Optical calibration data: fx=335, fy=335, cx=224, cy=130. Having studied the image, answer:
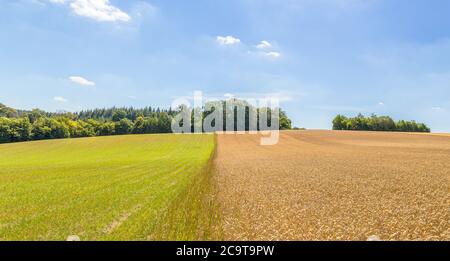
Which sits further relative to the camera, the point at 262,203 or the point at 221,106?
the point at 221,106

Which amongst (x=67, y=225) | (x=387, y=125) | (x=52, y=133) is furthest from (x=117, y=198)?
(x=387, y=125)

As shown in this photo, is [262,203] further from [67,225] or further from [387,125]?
[387,125]

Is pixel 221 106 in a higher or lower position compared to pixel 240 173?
higher

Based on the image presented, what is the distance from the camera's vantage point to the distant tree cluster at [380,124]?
435 feet

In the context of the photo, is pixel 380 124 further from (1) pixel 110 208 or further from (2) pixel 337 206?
(1) pixel 110 208

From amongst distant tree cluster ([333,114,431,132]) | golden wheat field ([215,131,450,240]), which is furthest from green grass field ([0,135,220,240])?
distant tree cluster ([333,114,431,132])

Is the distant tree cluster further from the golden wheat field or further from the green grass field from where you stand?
the green grass field

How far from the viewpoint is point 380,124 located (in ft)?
438

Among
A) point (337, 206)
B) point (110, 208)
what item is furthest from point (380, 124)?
point (110, 208)

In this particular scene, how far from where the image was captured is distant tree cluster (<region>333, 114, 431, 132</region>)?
132500mm

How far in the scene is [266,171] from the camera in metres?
Result: 26.6
